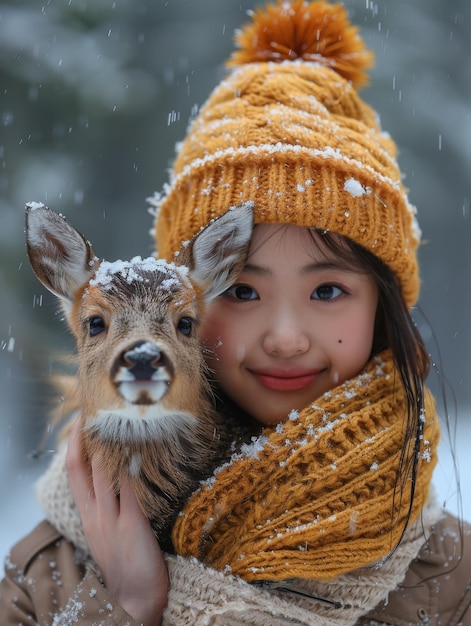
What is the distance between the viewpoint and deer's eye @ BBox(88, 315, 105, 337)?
2.19 meters

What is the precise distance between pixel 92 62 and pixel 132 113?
29.1 inches

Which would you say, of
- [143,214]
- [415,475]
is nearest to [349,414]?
[415,475]

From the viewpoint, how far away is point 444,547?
2639 mm

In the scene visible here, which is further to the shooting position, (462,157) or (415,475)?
(462,157)

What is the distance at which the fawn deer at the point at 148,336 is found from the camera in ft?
6.89

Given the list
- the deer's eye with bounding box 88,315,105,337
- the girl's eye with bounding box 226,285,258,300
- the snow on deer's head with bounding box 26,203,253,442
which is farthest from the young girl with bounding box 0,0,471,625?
the deer's eye with bounding box 88,315,105,337

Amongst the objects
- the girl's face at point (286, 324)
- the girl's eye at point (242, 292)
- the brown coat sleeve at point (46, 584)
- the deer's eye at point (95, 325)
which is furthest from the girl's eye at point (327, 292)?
the brown coat sleeve at point (46, 584)

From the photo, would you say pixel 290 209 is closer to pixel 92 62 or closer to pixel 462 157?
pixel 92 62

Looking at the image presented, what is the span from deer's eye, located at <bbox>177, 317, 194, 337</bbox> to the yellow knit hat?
1.35 ft

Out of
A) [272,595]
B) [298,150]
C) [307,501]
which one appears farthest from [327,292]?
[272,595]

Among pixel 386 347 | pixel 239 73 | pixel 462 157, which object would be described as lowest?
pixel 386 347

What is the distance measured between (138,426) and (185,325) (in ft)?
1.10

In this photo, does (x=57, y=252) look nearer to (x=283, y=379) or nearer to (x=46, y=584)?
(x=283, y=379)

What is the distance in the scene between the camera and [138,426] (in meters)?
2.20
